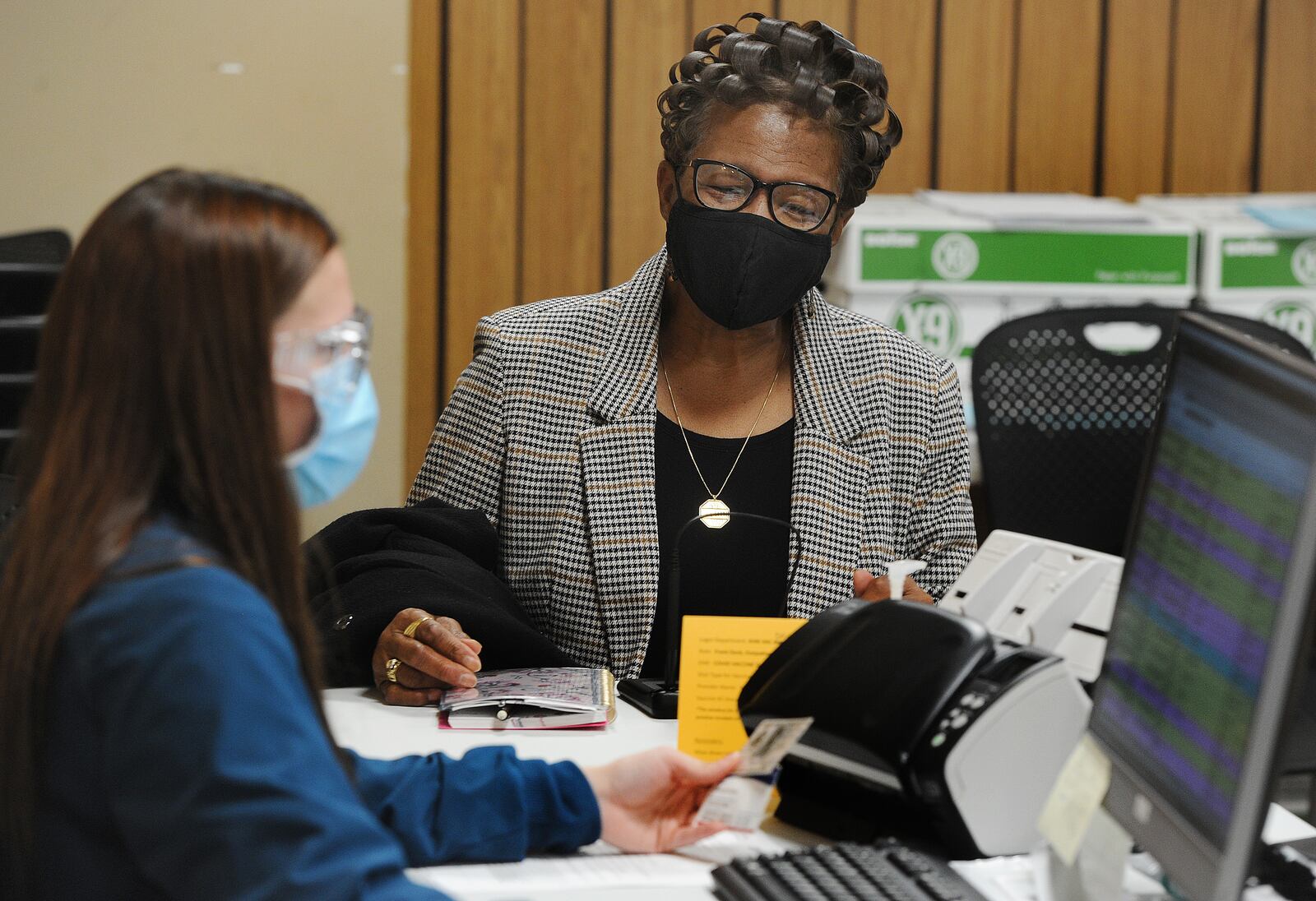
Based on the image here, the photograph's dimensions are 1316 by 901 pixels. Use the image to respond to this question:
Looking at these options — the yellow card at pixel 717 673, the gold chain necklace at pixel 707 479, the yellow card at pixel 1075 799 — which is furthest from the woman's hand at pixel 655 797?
the gold chain necklace at pixel 707 479

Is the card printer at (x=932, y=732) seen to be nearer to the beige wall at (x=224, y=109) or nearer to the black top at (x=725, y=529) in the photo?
the black top at (x=725, y=529)

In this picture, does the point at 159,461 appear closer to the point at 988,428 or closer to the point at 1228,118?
the point at 988,428

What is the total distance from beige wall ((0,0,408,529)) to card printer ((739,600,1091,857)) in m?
2.04

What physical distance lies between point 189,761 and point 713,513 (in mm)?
1257

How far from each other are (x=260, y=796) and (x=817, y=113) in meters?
1.45

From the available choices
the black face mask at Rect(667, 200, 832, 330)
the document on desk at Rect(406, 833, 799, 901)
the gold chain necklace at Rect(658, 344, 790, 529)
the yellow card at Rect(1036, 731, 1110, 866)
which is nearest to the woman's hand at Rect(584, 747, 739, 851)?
the document on desk at Rect(406, 833, 799, 901)

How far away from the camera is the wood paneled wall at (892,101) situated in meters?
3.24

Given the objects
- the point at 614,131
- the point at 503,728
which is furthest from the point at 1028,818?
the point at 614,131

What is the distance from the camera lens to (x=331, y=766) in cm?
83

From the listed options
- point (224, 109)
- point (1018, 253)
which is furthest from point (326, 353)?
point (224, 109)

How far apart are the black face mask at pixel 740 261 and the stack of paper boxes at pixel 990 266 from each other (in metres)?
0.96

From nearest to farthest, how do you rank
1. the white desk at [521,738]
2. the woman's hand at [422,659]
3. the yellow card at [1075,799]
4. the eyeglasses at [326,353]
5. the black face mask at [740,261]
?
the eyeglasses at [326,353]
the yellow card at [1075,799]
the white desk at [521,738]
the woman's hand at [422,659]
the black face mask at [740,261]

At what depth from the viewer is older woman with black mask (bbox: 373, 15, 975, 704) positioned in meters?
1.95

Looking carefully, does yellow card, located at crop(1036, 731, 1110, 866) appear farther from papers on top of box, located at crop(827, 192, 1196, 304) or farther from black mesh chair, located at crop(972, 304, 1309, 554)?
papers on top of box, located at crop(827, 192, 1196, 304)
